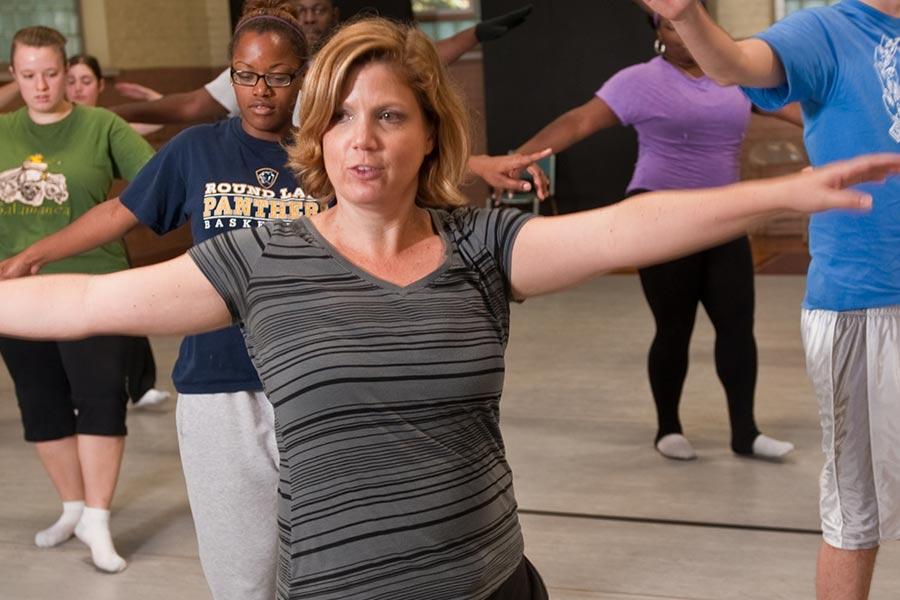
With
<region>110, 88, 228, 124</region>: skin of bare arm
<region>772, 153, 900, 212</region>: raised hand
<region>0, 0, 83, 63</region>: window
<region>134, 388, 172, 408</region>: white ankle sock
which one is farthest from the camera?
<region>0, 0, 83, 63</region>: window

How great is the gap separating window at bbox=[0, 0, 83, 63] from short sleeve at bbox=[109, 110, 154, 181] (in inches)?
230

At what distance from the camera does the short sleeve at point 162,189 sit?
2439mm

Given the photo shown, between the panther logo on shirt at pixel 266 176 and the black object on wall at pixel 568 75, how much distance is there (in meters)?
7.53

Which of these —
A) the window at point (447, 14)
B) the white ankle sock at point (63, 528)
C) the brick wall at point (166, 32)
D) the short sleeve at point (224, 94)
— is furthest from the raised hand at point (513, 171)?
the window at point (447, 14)

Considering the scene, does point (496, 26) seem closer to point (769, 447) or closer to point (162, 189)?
point (769, 447)

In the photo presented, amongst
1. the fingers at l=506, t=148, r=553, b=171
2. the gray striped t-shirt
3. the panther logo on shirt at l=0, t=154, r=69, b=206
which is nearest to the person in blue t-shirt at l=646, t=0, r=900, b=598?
the fingers at l=506, t=148, r=553, b=171

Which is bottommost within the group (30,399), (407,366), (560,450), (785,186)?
(560,450)

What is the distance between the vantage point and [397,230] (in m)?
1.66

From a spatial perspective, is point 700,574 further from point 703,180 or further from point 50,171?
point 50,171

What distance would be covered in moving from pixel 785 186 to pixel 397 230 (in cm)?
52

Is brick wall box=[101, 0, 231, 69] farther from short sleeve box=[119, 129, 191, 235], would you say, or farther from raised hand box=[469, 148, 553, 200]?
raised hand box=[469, 148, 553, 200]

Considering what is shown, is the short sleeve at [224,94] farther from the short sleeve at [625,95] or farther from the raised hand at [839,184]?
the raised hand at [839,184]

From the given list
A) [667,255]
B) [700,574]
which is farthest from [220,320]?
[700,574]

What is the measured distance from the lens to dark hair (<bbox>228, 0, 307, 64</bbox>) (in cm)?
241
